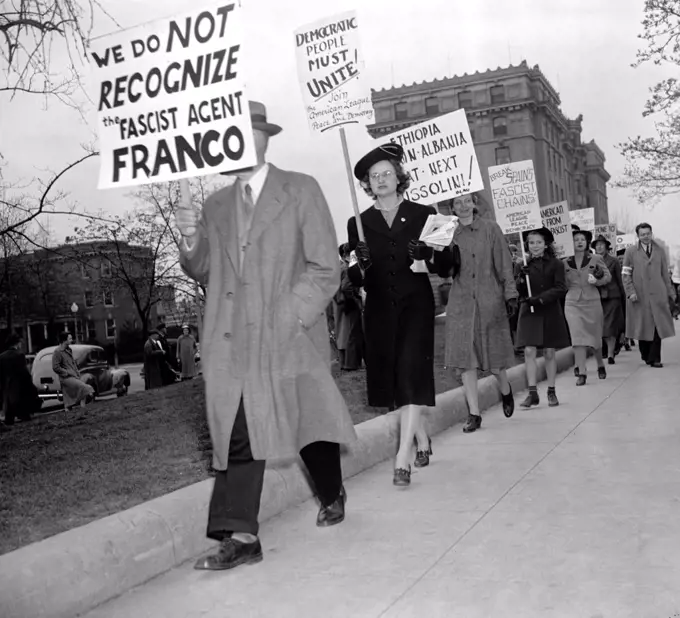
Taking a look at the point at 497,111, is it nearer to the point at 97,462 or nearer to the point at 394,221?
the point at 97,462

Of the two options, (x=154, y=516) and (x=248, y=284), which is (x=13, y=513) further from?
(x=248, y=284)

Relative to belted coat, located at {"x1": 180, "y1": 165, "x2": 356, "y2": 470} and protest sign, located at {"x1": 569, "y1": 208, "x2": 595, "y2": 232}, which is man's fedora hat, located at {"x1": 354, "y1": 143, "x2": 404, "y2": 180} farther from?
protest sign, located at {"x1": 569, "y1": 208, "x2": 595, "y2": 232}

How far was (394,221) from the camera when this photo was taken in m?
6.38

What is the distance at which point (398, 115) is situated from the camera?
77.9 m

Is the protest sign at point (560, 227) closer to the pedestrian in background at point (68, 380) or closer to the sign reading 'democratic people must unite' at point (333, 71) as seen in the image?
the sign reading 'democratic people must unite' at point (333, 71)

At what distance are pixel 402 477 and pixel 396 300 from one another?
3.61 feet

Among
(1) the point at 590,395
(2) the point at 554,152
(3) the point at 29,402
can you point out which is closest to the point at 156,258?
(3) the point at 29,402

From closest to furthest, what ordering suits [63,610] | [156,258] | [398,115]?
[63,610] → [156,258] → [398,115]

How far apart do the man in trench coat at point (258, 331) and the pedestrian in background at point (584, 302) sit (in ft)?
26.3

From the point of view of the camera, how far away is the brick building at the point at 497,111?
245 feet

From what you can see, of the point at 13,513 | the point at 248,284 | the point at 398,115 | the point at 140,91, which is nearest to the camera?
the point at 248,284

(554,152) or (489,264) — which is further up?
(554,152)

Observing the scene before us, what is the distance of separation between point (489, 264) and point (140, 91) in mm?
4274

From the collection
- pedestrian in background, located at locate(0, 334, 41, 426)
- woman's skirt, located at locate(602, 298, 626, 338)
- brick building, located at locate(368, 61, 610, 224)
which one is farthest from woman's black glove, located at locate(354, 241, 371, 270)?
brick building, located at locate(368, 61, 610, 224)
